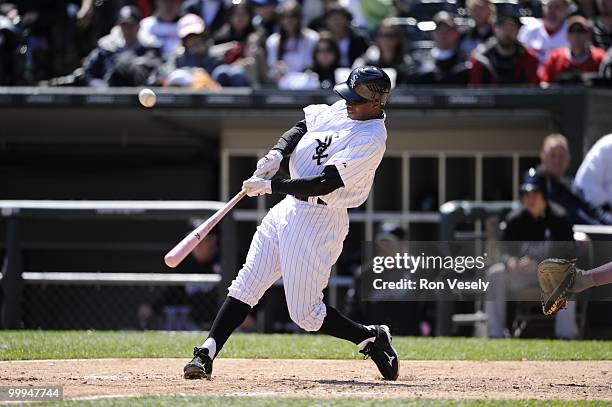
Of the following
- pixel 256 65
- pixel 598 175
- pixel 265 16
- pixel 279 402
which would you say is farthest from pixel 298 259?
pixel 265 16

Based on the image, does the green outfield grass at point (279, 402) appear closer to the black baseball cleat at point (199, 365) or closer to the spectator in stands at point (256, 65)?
the black baseball cleat at point (199, 365)

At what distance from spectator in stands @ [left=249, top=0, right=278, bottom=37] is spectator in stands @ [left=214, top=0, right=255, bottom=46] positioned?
16 cm

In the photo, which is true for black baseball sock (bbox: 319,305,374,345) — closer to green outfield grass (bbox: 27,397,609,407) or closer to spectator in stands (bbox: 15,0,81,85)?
green outfield grass (bbox: 27,397,609,407)

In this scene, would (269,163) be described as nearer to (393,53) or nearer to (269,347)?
(269,347)

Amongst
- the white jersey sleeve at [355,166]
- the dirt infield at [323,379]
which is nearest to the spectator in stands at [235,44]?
the dirt infield at [323,379]

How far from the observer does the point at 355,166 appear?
553 cm

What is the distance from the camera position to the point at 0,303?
9.54 metres

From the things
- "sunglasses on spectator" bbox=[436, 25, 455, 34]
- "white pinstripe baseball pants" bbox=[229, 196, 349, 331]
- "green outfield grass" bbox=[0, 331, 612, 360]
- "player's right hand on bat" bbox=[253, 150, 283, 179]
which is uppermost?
"sunglasses on spectator" bbox=[436, 25, 455, 34]

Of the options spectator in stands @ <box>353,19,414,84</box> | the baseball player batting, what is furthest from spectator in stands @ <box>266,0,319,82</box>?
the baseball player batting

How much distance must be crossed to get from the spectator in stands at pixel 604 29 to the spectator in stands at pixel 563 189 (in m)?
2.08

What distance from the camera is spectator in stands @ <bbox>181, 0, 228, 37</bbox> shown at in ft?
40.2

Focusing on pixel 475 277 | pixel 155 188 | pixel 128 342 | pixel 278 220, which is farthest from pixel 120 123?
pixel 278 220

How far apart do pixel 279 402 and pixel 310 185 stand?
118 centimetres

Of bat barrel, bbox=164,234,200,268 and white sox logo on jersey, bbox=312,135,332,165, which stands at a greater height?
white sox logo on jersey, bbox=312,135,332,165
